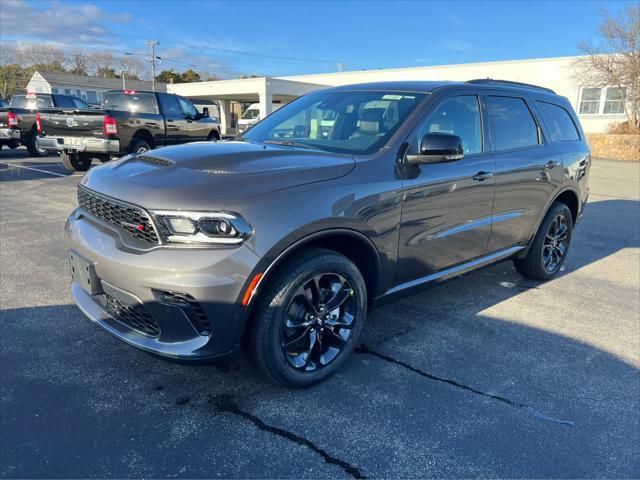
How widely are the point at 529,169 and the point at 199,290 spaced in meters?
3.30

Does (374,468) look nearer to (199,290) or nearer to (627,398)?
(199,290)

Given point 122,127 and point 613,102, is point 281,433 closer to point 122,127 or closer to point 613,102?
point 122,127

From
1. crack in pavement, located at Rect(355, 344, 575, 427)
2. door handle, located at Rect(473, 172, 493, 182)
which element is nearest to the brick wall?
door handle, located at Rect(473, 172, 493, 182)

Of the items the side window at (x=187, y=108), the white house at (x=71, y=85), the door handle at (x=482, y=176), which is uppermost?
the white house at (x=71, y=85)

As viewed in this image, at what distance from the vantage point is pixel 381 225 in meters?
3.06

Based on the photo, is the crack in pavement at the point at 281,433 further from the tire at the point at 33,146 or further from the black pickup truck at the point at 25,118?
the tire at the point at 33,146

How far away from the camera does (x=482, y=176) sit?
12.5ft

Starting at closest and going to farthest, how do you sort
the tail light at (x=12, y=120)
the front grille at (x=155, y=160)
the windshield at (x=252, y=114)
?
the front grille at (x=155, y=160) < the tail light at (x=12, y=120) < the windshield at (x=252, y=114)

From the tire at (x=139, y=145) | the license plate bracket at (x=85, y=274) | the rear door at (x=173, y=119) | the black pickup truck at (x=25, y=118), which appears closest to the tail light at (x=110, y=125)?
the tire at (x=139, y=145)

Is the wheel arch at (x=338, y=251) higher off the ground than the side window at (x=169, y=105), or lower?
lower

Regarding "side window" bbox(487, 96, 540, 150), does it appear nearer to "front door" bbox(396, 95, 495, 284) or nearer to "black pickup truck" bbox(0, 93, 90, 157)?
"front door" bbox(396, 95, 495, 284)

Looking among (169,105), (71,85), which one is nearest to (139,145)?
(169,105)

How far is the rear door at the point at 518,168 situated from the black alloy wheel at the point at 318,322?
1.76 m

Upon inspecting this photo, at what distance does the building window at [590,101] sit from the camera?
29.3 meters
